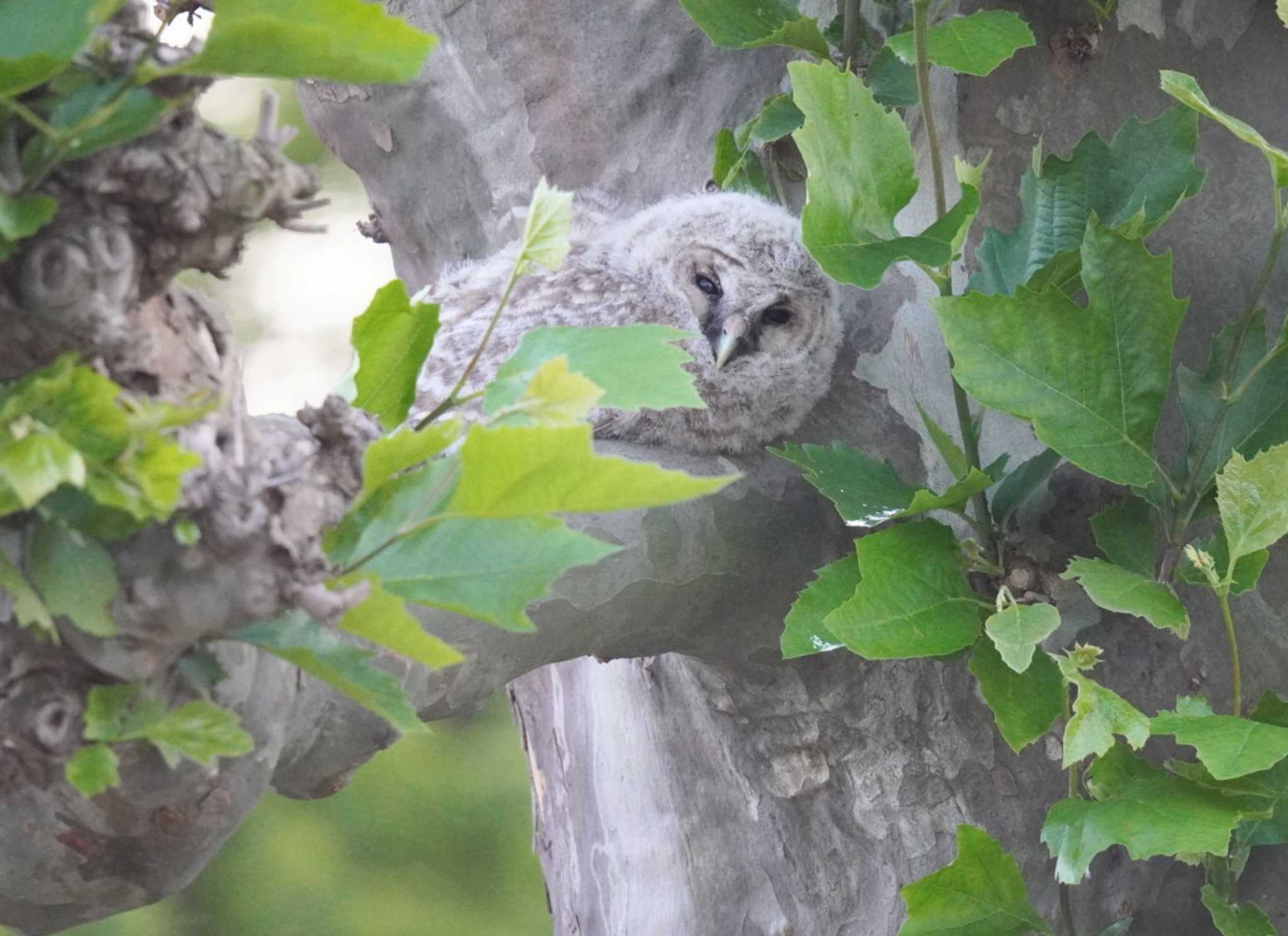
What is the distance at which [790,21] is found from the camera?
0.91m

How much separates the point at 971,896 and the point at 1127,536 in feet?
0.82

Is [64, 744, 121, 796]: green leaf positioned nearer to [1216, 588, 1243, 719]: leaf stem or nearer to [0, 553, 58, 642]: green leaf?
[0, 553, 58, 642]: green leaf

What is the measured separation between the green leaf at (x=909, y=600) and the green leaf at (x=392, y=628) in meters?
0.35

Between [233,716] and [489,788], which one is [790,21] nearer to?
[233,716]

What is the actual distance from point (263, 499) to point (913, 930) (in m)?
0.53

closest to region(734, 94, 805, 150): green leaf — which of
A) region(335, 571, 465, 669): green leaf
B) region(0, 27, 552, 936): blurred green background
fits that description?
region(335, 571, 465, 669): green leaf

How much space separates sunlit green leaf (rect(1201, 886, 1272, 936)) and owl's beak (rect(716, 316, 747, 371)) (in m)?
0.55

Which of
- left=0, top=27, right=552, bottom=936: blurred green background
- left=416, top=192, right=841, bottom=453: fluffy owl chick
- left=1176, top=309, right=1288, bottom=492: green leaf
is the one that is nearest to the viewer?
left=1176, top=309, right=1288, bottom=492: green leaf

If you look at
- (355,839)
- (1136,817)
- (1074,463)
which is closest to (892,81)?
(1074,463)

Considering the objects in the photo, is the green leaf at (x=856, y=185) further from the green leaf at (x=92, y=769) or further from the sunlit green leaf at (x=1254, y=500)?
the green leaf at (x=92, y=769)

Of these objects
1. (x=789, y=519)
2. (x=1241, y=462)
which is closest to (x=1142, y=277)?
(x=1241, y=462)

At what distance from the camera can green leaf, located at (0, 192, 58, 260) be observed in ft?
1.34

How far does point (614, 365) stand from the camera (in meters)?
0.58

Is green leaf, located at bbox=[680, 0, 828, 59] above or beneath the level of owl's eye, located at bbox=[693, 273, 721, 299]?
above
